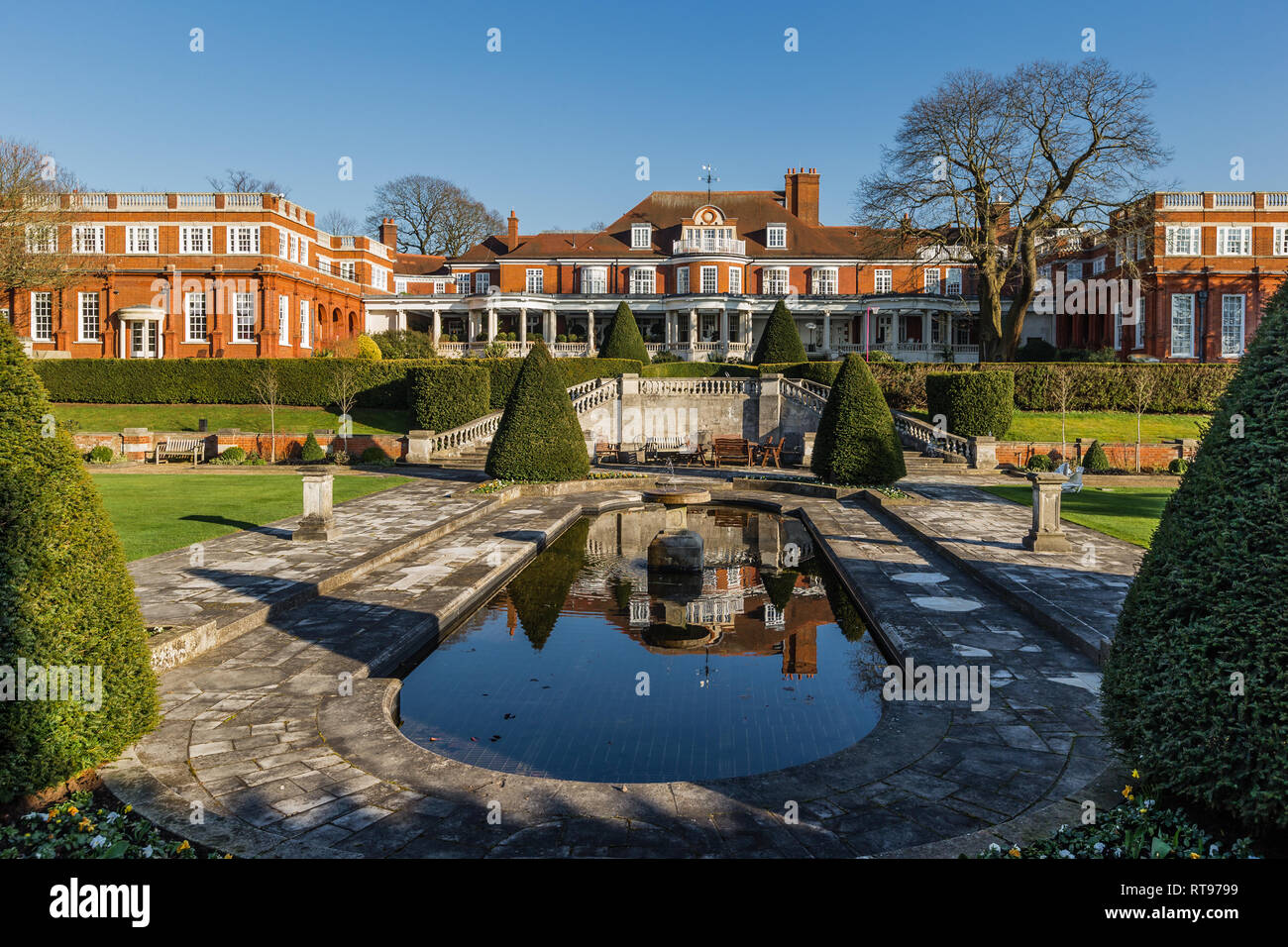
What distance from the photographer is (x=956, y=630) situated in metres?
9.00

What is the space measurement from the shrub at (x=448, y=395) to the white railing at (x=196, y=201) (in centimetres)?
2179

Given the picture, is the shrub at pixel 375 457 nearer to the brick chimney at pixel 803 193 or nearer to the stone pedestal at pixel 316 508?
the stone pedestal at pixel 316 508

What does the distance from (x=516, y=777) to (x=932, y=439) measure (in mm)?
26360

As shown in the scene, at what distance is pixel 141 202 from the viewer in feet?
145

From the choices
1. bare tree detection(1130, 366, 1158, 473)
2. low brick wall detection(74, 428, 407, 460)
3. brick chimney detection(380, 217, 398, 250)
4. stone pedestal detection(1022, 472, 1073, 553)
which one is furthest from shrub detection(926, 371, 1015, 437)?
brick chimney detection(380, 217, 398, 250)

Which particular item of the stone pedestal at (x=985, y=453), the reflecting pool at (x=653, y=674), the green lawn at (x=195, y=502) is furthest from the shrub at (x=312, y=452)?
the stone pedestal at (x=985, y=453)

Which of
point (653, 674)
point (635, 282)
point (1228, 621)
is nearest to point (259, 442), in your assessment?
point (653, 674)

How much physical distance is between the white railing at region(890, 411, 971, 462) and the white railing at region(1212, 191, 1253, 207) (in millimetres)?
24728

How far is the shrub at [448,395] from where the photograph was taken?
30.4 m

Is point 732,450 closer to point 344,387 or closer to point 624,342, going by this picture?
point 624,342

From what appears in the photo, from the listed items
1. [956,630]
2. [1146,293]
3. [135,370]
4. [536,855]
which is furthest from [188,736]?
[1146,293]

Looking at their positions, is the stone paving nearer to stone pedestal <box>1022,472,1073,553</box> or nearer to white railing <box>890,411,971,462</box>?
stone pedestal <box>1022,472,1073,553</box>

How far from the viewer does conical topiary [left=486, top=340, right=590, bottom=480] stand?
2091 centimetres
